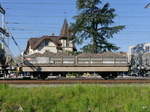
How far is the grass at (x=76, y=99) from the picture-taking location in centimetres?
1017

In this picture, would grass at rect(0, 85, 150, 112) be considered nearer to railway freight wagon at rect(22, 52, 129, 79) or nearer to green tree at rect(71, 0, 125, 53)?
railway freight wagon at rect(22, 52, 129, 79)

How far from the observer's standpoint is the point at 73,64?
23906 mm

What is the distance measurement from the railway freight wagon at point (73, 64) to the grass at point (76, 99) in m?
10.1

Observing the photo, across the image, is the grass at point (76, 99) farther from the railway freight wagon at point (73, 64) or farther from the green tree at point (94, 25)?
the green tree at point (94, 25)

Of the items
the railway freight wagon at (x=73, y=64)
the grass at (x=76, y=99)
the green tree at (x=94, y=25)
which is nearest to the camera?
the grass at (x=76, y=99)

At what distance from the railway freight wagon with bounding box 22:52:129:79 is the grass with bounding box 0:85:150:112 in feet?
33.2

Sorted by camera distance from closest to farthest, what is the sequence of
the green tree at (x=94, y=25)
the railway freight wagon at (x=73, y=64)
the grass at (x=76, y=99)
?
the grass at (x=76, y=99), the railway freight wagon at (x=73, y=64), the green tree at (x=94, y=25)

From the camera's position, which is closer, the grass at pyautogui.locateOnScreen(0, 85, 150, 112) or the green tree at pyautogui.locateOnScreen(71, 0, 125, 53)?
the grass at pyautogui.locateOnScreen(0, 85, 150, 112)

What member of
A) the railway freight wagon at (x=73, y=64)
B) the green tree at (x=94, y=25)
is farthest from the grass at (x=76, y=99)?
the green tree at (x=94, y=25)

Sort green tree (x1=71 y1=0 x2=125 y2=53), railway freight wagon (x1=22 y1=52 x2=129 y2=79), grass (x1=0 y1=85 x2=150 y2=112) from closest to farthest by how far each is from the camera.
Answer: grass (x1=0 y1=85 x2=150 y2=112), railway freight wagon (x1=22 y1=52 x2=129 y2=79), green tree (x1=71 y1=0 x2=125 y2=53)

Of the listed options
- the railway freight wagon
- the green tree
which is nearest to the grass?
the railway freight wagon

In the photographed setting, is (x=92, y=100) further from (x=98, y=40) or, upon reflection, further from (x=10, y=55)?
(x=98, y=40)

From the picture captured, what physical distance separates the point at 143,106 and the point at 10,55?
15.2 meters

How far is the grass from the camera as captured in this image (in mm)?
10172
